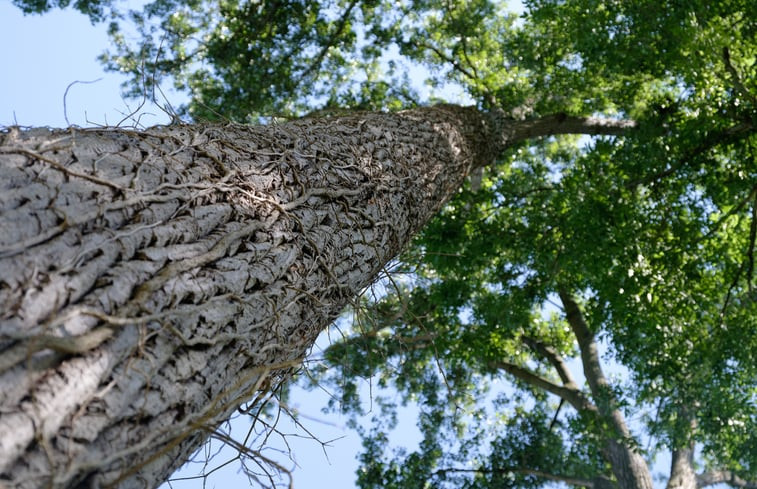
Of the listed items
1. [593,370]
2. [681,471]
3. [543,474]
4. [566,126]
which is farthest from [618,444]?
[566,126]

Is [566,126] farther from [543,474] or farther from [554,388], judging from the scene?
[543,474]

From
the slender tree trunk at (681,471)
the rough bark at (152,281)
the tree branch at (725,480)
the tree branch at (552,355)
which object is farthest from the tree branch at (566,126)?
the tree branch at (725,480)

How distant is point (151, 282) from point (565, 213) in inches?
255

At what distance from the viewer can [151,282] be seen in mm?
1485

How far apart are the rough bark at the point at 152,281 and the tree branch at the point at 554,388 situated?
6.81 metres

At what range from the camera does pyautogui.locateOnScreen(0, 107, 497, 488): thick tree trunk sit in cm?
119

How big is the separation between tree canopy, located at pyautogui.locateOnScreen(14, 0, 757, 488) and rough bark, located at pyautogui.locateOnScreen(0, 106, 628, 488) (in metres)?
2.66

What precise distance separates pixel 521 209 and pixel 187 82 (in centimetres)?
536

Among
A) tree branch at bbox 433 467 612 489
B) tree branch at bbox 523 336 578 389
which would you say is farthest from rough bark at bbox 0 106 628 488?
tree branch at bbox 523 336 578 389

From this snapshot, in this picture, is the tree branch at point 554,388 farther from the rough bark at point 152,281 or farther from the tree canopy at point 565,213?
the rough bark at point 152,281

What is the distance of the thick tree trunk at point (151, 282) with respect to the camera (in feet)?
3.91

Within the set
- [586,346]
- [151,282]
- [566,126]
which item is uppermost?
[566,126]

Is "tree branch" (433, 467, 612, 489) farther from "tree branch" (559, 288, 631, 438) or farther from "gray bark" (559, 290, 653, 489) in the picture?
"tree branch" (559, 288, 631, 438)

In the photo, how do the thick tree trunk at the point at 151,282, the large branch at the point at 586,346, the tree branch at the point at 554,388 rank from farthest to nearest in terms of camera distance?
the tree branch at the point at 554,388
the large branch at the point at 586,346
the thick tree trunk at the point at 151,282
